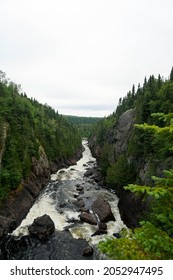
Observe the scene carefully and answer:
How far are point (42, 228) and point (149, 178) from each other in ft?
54.8

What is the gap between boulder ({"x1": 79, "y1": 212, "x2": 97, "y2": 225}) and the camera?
31702mm

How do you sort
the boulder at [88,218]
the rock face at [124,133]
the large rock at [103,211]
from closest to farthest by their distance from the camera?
the boulder at [88,218]
the large rock at [103,211]
the rock face at [124,133]

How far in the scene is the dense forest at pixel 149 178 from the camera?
623 centimetres

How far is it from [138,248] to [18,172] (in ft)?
103

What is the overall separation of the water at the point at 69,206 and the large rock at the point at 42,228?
1.01 metres

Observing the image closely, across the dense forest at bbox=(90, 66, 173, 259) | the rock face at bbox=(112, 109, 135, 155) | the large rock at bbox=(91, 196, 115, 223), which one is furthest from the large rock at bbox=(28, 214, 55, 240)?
the rock face at bbox=(112, 109, 135, 155)

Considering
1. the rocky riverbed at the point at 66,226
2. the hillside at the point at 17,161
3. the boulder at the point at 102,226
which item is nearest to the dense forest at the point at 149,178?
the boulder at the point at 102,226

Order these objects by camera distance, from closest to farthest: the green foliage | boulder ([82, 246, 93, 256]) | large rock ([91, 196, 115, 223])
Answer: the green foliage
boulder ([82, 246, 93, 256])
large rock ([91, 196, 115, 223])

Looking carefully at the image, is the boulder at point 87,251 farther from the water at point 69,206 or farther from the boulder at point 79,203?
the boulder at point 79,203

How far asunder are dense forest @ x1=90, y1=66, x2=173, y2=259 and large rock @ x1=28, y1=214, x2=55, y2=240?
10.6 metres

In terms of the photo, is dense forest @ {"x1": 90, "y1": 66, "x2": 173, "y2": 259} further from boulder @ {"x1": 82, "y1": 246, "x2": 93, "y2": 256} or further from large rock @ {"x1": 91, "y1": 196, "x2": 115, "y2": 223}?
boulder @ {"x1": 82, "y1": 246, "x2": 93, "y2": 256}

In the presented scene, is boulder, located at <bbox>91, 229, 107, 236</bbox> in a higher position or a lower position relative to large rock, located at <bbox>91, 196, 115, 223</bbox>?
lower

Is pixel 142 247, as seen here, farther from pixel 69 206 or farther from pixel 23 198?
pixel 69 206

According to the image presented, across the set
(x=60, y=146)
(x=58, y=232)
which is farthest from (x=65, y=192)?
(x=60, y=146)
